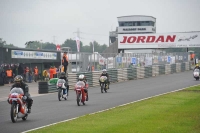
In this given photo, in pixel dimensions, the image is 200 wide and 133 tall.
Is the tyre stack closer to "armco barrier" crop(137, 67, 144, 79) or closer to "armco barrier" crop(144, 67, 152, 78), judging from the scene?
"armco barrier" crop(137, 67, 144, 79)

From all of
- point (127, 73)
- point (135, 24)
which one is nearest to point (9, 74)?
point (127, 73)

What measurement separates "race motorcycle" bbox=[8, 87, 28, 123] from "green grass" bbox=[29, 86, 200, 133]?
74.0 inches

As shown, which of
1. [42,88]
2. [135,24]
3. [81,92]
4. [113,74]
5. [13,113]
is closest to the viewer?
→ [13,113]

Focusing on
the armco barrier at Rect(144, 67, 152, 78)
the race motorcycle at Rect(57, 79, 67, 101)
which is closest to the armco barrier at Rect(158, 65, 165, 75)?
the armco barrier at Rect(144, 67, 152, 78)

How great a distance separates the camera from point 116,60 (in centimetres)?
4234

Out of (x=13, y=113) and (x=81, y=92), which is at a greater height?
(x=81, y=92)

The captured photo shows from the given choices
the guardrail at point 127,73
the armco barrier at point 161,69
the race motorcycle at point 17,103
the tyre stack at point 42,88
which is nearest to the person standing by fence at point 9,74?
the guardrail at point 127,73

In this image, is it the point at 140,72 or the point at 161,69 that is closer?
the point at 140,72

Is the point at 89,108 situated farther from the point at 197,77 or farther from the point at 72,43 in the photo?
the point at 72,43

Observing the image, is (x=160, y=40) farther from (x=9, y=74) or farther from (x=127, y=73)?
(x=9, y=74)

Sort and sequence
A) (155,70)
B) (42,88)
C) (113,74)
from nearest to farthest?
(42,88)
(113,74)
(155,70)

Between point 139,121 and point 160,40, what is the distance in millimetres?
58423

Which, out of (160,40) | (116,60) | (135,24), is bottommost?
(116,60)

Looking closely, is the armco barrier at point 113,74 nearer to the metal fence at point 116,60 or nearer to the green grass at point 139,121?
the metal fence at point 116,60
